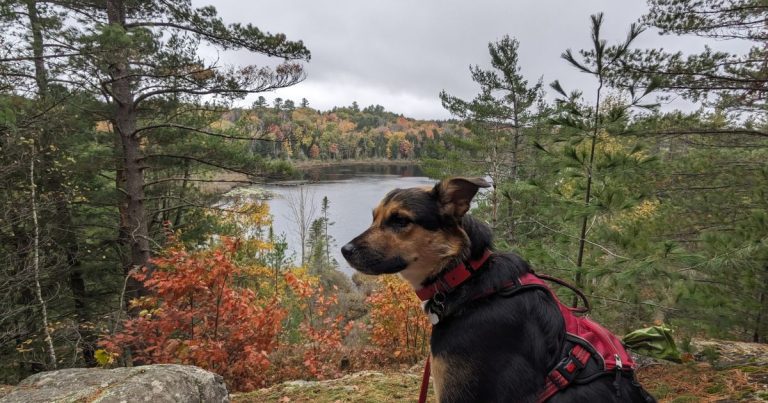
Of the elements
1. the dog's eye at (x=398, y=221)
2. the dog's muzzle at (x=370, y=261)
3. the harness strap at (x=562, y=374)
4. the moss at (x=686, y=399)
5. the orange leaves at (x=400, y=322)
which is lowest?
the orange leaves at (x=400, y=322)

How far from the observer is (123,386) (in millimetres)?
3295

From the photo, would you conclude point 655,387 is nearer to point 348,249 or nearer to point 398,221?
point 398,221

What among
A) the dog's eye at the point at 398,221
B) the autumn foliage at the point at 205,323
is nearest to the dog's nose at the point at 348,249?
the dog's eye at the point at 398,221

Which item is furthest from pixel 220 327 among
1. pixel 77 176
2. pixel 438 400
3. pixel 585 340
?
pixel 77 176

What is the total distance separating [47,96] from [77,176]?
335cm

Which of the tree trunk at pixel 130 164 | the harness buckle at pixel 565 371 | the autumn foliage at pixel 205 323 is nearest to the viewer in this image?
the harness buckle at pixel 565 371

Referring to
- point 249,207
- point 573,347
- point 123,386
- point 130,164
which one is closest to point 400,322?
point 249,207

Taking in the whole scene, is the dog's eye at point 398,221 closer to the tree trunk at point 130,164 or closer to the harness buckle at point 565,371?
the harness buckle at point 565,371

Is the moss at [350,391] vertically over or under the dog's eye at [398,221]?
under

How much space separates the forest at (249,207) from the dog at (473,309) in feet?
8.21

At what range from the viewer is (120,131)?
9.31 metres

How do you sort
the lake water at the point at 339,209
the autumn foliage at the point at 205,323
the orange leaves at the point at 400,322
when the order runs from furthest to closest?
the lake water at the point at 339,209, the orange leaves at the point at 400,322, the autumn foliage at the point at 205,323

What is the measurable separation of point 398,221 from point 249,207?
8.47 metres

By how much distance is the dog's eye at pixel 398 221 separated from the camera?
2.73 m
